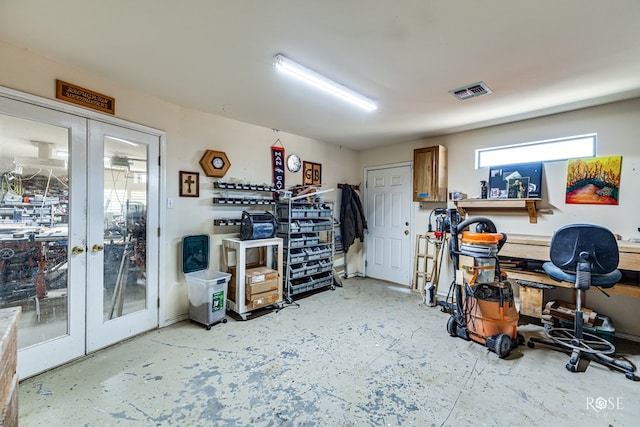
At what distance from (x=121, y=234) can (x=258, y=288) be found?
1.54m

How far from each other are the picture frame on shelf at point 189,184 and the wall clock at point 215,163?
139 mm

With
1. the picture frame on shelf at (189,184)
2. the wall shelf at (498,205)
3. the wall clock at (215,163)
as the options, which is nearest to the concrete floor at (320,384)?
the wall shelf at (498,205)

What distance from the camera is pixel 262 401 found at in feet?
6.12

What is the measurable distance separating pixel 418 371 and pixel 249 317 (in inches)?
76.4

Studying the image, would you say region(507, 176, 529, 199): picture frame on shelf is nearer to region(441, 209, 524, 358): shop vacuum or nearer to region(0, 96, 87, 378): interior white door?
region(441, 209, 524, 358): shop vacuum

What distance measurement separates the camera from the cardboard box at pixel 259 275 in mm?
3273

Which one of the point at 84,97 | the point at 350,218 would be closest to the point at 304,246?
the point at 350,218

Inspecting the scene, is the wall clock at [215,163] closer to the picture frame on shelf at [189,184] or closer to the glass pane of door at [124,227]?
the picture frame on shelf at [189,184]

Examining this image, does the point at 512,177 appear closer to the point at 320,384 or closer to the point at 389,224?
the point at 389,224

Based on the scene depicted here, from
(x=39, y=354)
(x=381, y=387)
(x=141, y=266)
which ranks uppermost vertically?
(x=141, y=266)

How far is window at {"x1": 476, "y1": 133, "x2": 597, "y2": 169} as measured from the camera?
10.1 feet

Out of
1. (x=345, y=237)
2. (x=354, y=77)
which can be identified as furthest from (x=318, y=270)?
(x=354, y=77)

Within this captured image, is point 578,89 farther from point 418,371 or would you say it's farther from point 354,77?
point 418,371

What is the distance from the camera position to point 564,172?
10.4 ft
